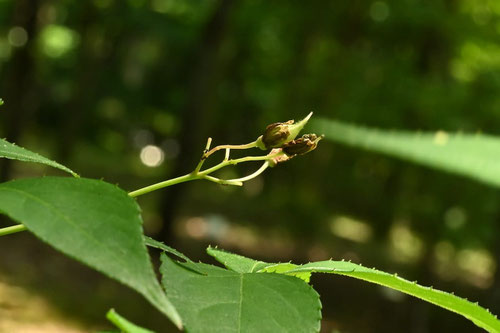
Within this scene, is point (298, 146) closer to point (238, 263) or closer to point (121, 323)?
point (238, 263)

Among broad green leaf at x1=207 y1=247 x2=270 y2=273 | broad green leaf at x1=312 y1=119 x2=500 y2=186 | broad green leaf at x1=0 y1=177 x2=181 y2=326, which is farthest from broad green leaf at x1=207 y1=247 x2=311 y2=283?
broad green leaf at x1=312 y1=119 x2=500 y2=186

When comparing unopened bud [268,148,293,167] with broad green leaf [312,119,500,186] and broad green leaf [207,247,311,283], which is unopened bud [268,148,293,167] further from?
broad green leaf [312,119,500,186]

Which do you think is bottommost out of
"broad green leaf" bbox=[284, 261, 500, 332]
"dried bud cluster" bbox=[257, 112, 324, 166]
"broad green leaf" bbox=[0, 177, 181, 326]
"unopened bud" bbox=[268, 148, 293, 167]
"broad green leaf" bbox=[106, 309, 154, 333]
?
"broad green leaf" bbox=[106, 309, 154, 333]

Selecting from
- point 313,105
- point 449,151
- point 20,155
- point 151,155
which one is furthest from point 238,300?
point 151,155

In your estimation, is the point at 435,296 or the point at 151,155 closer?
the point at 435,296

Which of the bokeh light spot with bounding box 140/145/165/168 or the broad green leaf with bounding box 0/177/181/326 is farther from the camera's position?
the bokeh light spot with bounding box 140/145/165/168
